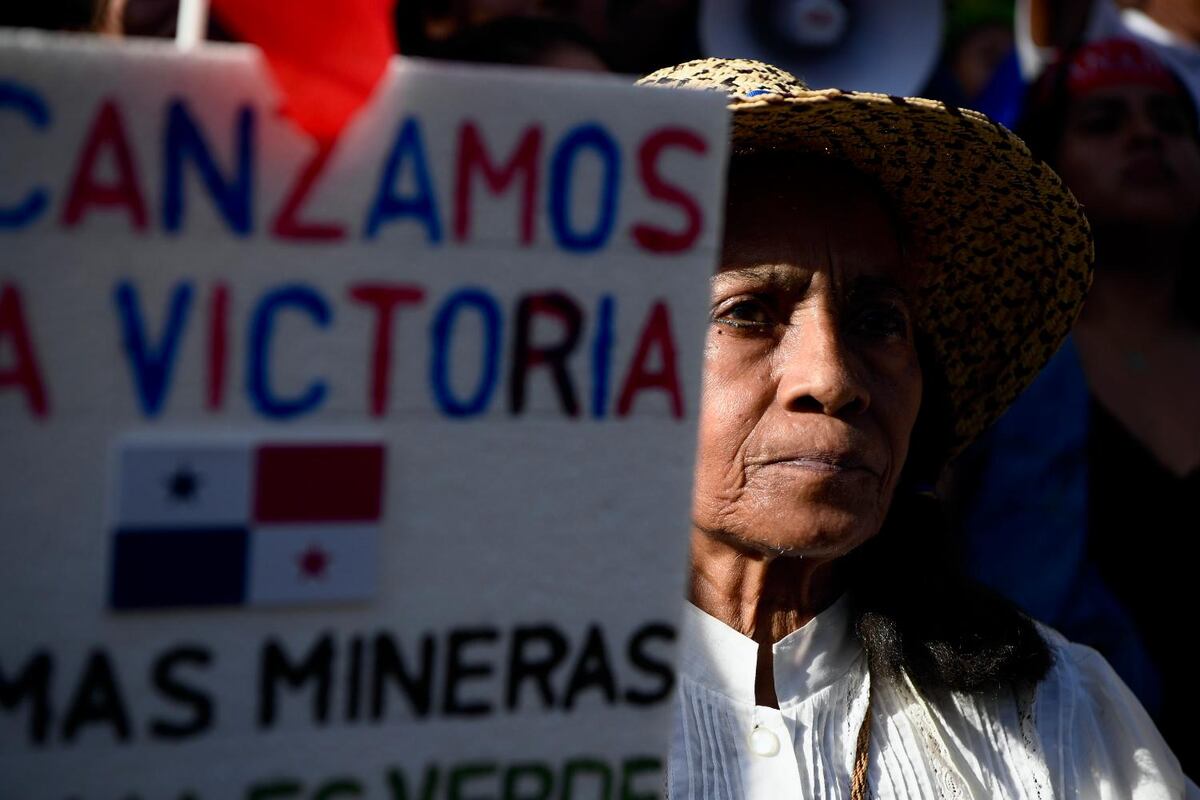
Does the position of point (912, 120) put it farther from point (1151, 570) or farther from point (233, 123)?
point (1151, 570)

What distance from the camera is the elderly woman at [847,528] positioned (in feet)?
5.71

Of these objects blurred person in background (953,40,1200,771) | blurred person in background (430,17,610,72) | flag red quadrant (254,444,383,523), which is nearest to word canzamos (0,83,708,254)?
flag red quadrant (254,444,383,523)

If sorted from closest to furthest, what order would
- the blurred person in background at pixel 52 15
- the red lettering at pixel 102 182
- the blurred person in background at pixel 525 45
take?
1. the red lettering at pixel 102 182
2. the blurred person in background at pixel 52 15
3. the blurred person in background at pixel 525 45

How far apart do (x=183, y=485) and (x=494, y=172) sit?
1.18ft

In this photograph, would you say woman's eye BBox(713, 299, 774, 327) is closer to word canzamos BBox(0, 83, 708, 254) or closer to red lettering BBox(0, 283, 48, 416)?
word canzamos BBox(0, 83, 708, 254)

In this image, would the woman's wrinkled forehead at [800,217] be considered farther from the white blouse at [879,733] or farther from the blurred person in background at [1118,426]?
the blurred person in background at [1118,426]

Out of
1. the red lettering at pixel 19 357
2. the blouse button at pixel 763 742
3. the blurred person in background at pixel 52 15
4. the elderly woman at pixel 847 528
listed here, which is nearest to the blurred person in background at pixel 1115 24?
the elderly woman at pixel 847 528

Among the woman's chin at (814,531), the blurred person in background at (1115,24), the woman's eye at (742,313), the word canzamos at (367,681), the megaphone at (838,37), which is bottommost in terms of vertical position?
the woman's chin at (814,531)

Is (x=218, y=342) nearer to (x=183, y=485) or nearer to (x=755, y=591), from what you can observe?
(x=183, y=485)

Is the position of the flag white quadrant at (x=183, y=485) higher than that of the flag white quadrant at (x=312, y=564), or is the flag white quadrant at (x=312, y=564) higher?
the flag white quadrant at (x=183, y=485)

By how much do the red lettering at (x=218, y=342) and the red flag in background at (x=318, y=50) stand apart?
0.49 feet

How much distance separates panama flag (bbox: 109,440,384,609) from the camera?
103 centimetres

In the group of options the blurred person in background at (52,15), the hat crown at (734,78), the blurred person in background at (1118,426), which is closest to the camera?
the blurred person in background at (52,15)

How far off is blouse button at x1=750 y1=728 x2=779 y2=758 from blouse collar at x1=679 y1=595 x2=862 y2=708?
0.05 m
